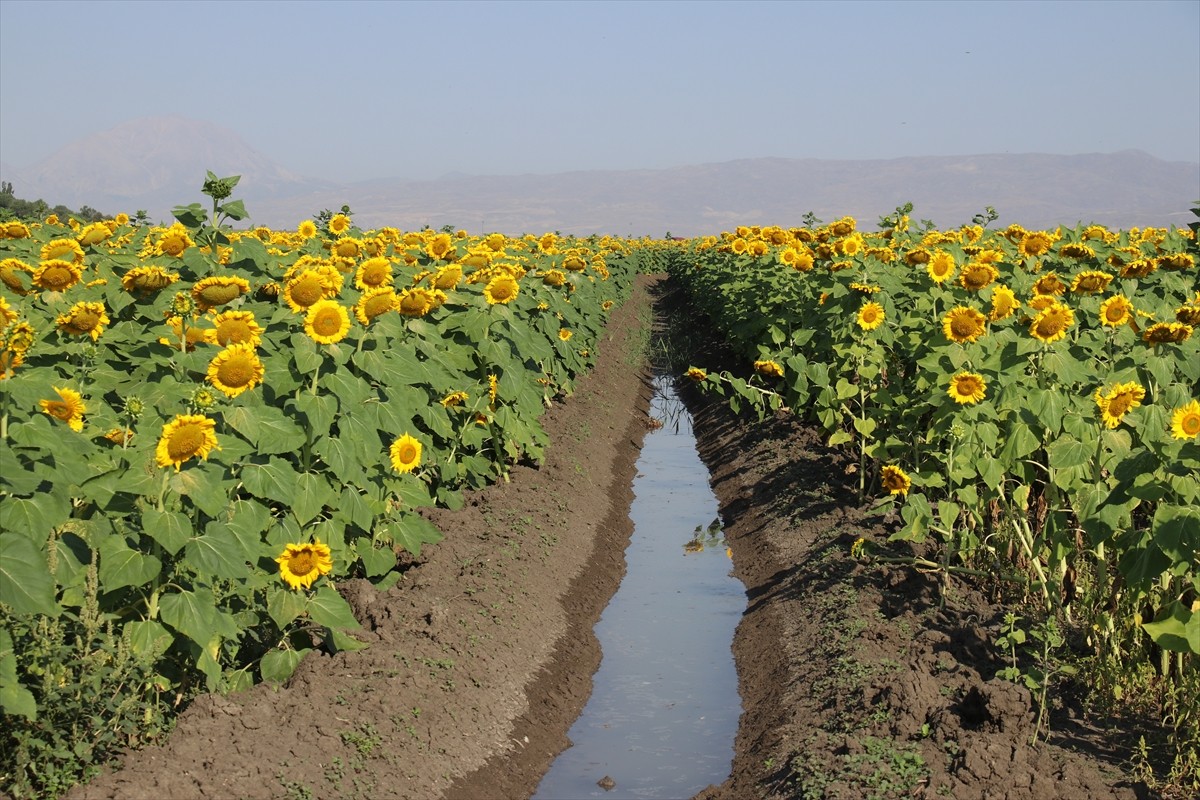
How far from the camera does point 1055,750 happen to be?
527cm

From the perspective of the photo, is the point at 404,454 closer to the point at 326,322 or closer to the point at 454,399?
the point at 326,322

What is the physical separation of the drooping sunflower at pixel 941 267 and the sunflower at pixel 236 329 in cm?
504

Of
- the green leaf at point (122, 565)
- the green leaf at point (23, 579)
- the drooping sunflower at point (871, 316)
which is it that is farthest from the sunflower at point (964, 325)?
the green leaf at point (23, 579)

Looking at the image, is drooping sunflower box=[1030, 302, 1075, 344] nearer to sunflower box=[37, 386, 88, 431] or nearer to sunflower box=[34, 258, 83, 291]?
sunflower box=[37, 386, 88, 431]

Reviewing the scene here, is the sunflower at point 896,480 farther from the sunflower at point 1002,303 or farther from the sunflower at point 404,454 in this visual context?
the sunflower at point 404,454

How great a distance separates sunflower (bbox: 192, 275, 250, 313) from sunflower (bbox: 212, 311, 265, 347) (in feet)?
1.02

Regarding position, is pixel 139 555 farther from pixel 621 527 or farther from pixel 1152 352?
pixel 621 527

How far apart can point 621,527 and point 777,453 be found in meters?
1.83

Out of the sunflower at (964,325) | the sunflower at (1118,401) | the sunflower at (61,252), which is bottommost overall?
the sunflower at (1118,401)

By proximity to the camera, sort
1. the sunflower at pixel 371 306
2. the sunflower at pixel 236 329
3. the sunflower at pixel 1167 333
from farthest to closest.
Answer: the sunflower at pixel 371 306 → the sunflower at pixel 1167 333 → the sunflower at pixel 236 329

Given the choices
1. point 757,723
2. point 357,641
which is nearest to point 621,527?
point 757,723

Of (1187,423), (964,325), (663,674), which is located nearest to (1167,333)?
(1187,423)

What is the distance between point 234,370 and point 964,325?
427 cm

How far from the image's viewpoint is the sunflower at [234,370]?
204 inches
